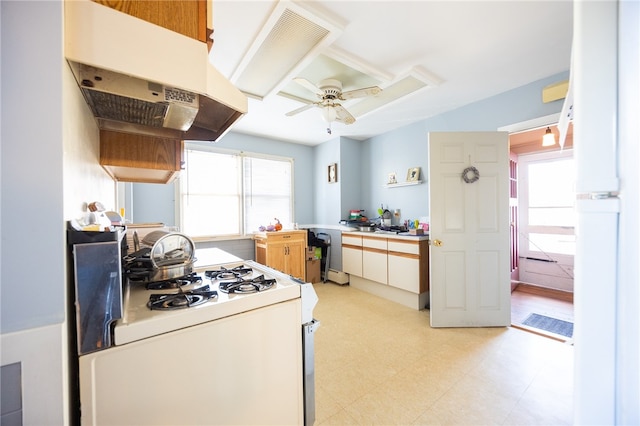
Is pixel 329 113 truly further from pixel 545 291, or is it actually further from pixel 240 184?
pixel 545 291

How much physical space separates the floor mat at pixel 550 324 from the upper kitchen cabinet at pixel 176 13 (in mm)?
3656

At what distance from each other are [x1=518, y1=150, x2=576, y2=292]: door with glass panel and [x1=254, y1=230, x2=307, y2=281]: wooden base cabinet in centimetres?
374

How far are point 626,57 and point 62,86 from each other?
1390 mm

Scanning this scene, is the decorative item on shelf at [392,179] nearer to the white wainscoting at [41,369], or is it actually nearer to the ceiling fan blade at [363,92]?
the ceiling fan blade at [363,92]

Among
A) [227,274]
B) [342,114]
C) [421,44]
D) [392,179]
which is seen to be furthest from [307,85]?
[392,179]

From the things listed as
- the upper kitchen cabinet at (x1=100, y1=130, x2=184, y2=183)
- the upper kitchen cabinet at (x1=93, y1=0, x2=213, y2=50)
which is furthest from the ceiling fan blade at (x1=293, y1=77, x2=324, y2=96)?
the upper kitchen cabinet at (x1=93, y1=0, x2=213, y2=50)

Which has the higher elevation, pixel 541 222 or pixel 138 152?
pixel 138 152

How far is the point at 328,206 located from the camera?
464 cm

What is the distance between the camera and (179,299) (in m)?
0.90

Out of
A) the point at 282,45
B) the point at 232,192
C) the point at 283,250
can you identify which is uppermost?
the point at 282,45

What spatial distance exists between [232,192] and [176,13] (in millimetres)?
3375

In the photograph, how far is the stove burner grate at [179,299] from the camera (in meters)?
0.85

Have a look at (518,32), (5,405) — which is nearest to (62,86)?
(5,405)

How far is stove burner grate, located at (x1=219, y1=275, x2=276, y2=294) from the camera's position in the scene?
1.01 meters
